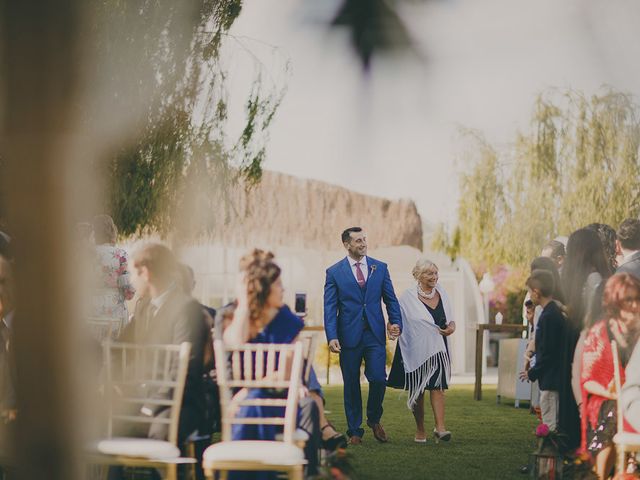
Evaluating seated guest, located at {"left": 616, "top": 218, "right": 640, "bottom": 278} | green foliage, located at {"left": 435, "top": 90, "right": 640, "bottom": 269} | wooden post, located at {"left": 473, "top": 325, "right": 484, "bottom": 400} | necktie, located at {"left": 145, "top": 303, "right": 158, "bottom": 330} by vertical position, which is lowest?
wooden post, located at {"left": 473, "top": 325, "right": 484, "bottom": 400}

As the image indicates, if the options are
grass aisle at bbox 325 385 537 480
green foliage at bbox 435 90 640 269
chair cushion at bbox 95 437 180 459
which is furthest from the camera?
green foliage at bbox 435 90 640 269

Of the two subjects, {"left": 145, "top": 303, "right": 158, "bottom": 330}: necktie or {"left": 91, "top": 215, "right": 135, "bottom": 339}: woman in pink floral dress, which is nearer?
{"left": 145, "top": 303, "right": 158, "bottom": 330}: necktie

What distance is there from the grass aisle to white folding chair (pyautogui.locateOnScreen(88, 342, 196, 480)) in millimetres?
791

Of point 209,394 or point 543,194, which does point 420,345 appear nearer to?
point 209,394

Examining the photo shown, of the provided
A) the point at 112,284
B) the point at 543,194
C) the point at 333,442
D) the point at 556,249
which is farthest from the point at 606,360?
the point at 543,194

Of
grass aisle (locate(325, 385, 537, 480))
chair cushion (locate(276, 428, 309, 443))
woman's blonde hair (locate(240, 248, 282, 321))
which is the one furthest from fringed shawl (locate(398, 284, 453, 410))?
woman's blonde hair (locate(240, 248, 282, 321))

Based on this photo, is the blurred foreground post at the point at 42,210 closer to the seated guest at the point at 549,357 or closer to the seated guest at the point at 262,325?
the seated guest at the point at 262,325

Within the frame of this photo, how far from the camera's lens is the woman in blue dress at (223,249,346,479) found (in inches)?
163

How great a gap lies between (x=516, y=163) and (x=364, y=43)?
56.4 ft

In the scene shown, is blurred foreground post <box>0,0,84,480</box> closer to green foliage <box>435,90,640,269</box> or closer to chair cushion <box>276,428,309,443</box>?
chair cushion <box>276,428,309,443</box>

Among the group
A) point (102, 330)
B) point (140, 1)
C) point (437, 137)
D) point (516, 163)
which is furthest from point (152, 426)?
point (516, 163)

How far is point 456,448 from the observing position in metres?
7.23

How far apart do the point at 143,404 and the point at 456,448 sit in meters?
3.46

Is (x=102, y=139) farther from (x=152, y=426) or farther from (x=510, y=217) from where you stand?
(x=510, y=217)
